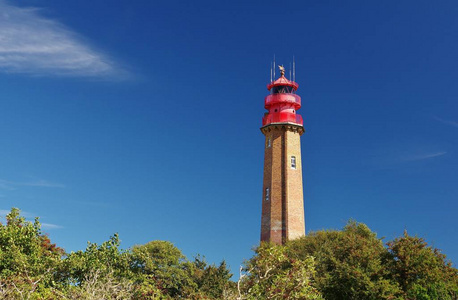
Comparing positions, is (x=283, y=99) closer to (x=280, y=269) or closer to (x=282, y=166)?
(x=282, y=166)

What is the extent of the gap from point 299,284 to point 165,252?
27.4m

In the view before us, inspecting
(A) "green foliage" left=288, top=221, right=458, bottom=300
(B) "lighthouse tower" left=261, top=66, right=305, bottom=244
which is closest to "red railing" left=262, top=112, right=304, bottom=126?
(B) "lighthouse tower" left=261, top=66, right=305, bottom=244

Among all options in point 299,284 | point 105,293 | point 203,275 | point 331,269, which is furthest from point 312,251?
point 105,293

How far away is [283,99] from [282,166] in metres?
7.33

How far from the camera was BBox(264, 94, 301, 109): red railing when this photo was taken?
183 ft

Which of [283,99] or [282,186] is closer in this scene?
[282,186]

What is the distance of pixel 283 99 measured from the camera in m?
55.7

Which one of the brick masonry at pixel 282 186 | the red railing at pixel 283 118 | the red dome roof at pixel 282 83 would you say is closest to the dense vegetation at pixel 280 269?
the brick masonry at pixel 282 186

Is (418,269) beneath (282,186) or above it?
beneath

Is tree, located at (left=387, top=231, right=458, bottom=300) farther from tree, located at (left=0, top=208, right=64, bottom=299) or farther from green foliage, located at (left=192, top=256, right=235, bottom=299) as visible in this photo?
tree, located at (left=0, top=208, right=64, bottom=299)

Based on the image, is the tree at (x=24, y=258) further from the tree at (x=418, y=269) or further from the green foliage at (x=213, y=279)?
the tree at (x=418, y=269)

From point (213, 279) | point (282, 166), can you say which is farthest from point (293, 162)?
point (213, 279)

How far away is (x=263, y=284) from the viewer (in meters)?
29.9

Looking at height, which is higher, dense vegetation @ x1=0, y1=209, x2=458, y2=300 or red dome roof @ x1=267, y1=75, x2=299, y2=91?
red dome roof @ x1=267, y1=75, x2=299, y2=91
